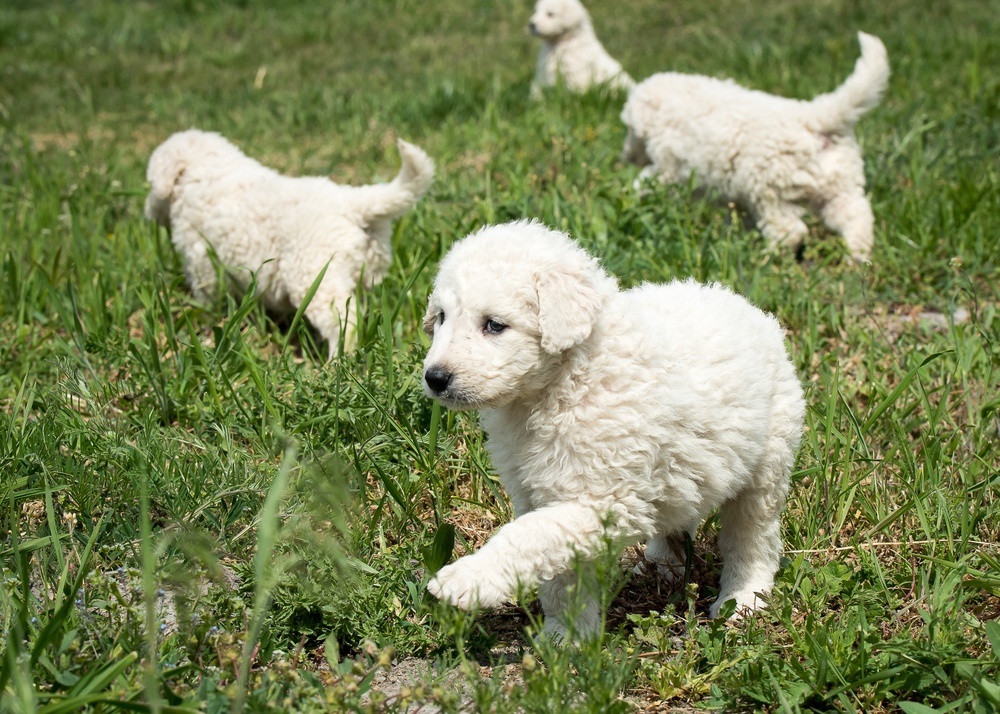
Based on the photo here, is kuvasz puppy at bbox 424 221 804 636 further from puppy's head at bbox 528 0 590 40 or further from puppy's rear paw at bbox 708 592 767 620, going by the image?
puppy's head at bbox 528 0 590 40

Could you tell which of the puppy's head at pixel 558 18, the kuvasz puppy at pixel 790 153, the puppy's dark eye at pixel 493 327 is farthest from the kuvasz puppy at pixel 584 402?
the puppy's head at pixel 558 18

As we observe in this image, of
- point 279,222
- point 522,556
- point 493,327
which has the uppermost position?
point 493,327

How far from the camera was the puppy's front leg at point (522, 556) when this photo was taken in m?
2.30

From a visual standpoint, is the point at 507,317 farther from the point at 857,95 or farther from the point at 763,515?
the point at 857,95

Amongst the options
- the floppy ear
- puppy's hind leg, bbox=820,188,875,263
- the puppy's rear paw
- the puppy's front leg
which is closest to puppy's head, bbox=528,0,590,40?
puppy's hind leg, bbox=820,188,875,263

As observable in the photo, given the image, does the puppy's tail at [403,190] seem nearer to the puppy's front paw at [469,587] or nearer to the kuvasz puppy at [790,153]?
the kuvasz puppy at [790,153]

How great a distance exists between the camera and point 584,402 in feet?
8.52

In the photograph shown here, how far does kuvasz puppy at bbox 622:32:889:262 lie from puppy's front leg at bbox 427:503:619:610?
3.06 metres

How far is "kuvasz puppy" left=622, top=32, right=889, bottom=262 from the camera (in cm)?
505

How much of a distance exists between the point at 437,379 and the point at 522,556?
0.50 meters

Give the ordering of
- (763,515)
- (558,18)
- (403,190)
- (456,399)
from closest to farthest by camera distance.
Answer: (456,399) < (763,515) < (403,190) < (558,18)

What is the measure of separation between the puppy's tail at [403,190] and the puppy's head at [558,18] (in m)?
4.38

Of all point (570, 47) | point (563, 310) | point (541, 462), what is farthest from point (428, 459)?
point (570, 47)

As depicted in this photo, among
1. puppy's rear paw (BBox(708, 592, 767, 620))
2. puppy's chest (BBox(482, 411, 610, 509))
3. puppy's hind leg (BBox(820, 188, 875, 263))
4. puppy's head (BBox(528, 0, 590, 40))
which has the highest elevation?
puppy's chest (BBox(482, 411, 610, 509))
